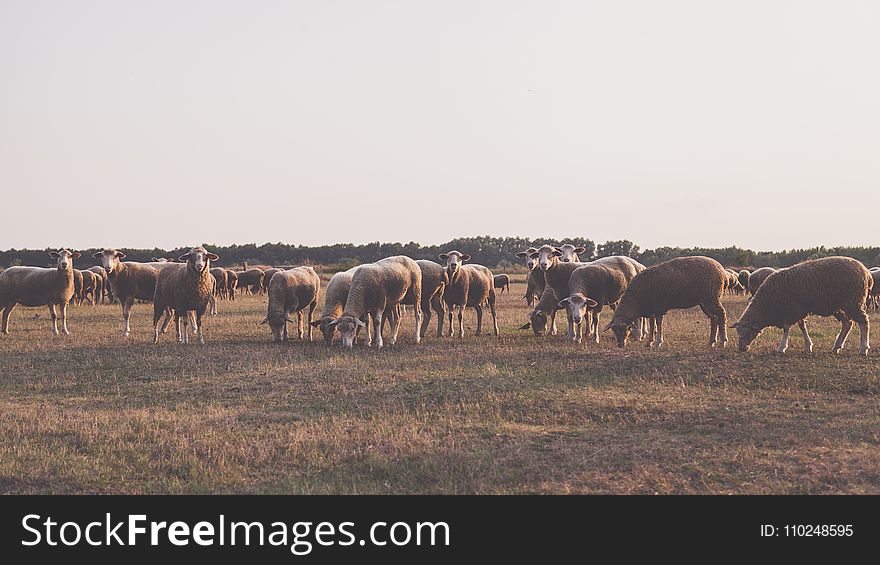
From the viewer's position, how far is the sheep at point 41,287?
78.4 feet

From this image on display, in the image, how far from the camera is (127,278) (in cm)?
2486

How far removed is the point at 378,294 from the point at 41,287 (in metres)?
10.9

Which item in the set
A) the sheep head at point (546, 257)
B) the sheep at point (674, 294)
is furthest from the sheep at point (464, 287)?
the sheep at point (674, 294)

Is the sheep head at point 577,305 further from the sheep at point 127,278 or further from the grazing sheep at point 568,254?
the sheep at point 127,278

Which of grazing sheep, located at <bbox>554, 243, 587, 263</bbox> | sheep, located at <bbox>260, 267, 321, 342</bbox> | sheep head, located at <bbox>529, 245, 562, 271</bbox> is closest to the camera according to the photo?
sheep, located at <bbox>260, 267, 321, 342</bbox>

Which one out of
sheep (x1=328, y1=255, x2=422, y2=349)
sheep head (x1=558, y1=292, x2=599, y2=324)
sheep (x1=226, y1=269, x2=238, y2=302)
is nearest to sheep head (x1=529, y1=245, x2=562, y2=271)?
sheep head (x1=558, y1=292, x2=599, y2=324)

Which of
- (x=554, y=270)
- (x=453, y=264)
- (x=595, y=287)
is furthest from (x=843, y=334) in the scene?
(x=453, y=264)

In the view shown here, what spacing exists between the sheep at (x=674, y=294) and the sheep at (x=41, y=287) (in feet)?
49.8

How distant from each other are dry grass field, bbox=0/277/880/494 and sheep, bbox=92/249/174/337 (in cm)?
614

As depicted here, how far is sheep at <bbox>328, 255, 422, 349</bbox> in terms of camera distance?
18.6m

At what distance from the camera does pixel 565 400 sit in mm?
11781

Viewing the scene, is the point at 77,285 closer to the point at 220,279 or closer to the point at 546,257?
the point at 220,279

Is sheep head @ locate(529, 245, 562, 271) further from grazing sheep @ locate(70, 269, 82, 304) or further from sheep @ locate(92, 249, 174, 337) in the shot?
grazing sheep @ locate(70, 269, 82, 304)

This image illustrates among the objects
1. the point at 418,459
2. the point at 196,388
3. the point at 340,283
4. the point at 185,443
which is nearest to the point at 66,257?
the point at 340,283
